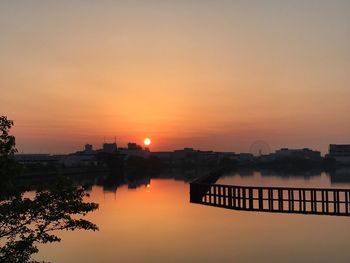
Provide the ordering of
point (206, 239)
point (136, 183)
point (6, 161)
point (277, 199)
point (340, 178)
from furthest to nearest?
point (340, 178) < point (136, 183) < point (277, 199) < point (206, 239) < point (6, 161)

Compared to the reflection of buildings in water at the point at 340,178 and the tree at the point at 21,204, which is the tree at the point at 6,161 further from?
the reflection of buildings in water at the point at 340,178

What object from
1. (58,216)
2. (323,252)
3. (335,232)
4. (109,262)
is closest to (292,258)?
(323,252)

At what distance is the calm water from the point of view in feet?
89.9

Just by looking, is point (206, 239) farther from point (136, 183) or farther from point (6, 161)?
point (136, 183)

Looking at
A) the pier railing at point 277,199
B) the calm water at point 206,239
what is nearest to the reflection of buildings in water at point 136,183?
the pier railing at point 277,199

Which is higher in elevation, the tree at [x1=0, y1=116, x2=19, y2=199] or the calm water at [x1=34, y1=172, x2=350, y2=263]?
the tree at [x1=0, y1=116, x2=19, y2=199]

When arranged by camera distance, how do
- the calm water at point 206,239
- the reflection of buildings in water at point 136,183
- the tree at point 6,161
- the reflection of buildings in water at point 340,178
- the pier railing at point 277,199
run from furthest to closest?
1. the reflection of buildings in water at point 340,178
2. the reflection of buildings in water at point 136,183
3. the pier railing at point 277,199
4. the calm water at point 206,239
5. the tree at point 6,161

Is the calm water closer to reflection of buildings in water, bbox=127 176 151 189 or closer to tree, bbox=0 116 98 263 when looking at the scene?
tree, bbox=0 116 98 263

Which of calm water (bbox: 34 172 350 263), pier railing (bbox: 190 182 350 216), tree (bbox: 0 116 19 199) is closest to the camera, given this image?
tree (bbox: 0 116 19 199)

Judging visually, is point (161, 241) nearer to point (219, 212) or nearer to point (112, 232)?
point (112, 232)

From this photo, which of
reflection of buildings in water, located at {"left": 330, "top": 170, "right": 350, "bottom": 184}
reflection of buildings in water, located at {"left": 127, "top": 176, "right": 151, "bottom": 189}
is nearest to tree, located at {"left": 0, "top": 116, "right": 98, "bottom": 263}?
reflection of buildings in water, located at {"left": 127, "top": 176, "right": 151, "bottom": 189}

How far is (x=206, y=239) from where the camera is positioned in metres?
32.8

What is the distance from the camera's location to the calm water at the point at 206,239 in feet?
89.9

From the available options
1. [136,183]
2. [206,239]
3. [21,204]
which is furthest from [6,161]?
[136,183]
